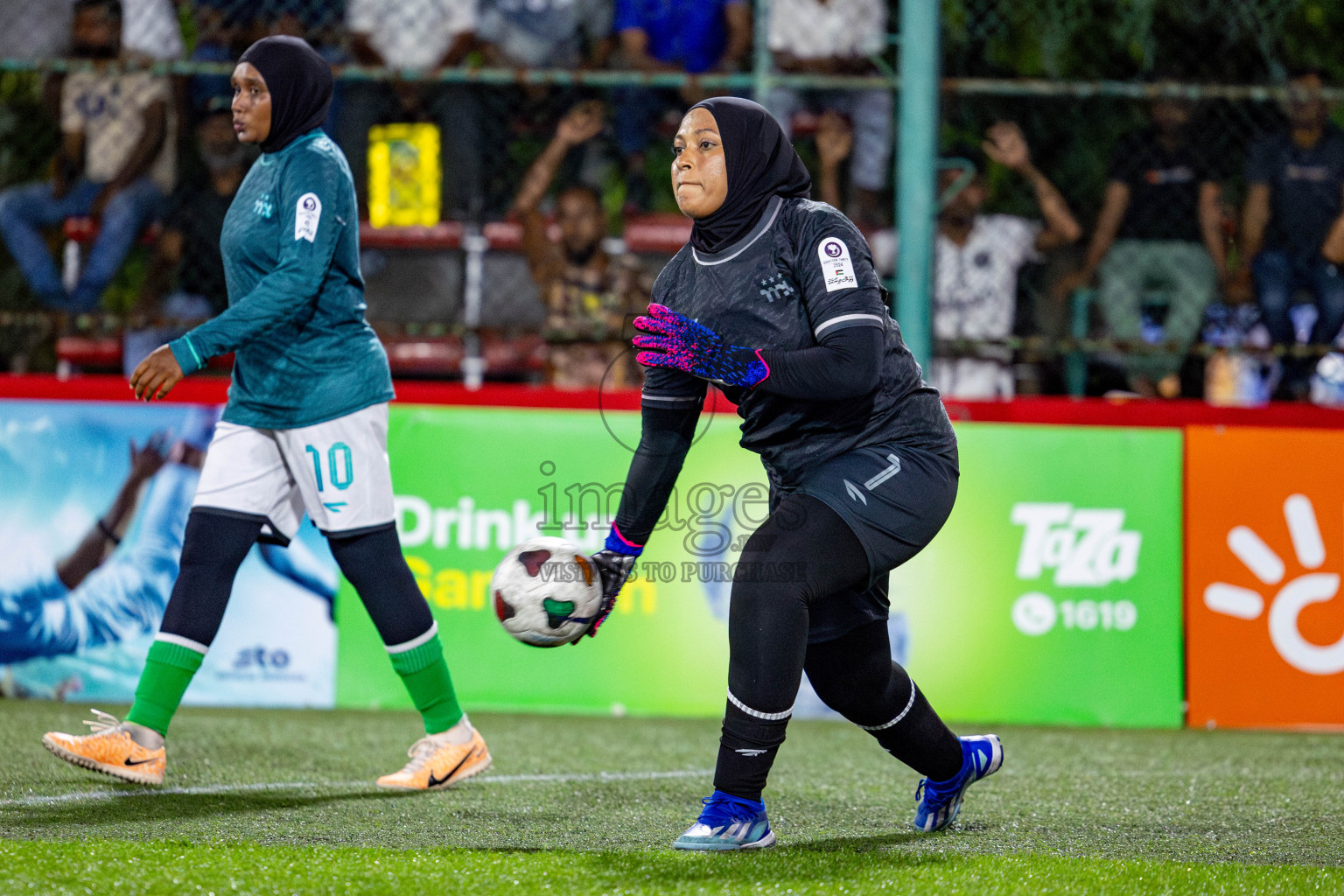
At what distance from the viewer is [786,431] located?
3.28 meters

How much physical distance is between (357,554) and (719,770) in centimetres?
143

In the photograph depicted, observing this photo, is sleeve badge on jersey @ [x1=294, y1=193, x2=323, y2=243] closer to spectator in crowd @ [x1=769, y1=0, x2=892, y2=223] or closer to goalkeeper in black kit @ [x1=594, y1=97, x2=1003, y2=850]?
goalkeeper in black kit @ [x1=594, y1=97, x2=1003, y2=850]

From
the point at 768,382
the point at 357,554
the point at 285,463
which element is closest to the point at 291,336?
the point at 285,463

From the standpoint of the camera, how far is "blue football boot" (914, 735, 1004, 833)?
3.55m

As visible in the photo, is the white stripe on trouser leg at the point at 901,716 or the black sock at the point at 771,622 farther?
the white stripe on trouser leg at the point at 901,716

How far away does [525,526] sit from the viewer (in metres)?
5.93

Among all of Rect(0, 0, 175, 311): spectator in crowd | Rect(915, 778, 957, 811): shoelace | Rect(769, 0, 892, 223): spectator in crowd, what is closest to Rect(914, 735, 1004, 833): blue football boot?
Rect(915, 778, 957, 811): shoelace

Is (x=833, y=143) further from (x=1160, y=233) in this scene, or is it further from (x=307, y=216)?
(x=307, y=216)

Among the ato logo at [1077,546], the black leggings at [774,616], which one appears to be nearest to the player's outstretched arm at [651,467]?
the black leggings at [774,616]

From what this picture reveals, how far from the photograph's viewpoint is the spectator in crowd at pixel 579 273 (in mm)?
7145

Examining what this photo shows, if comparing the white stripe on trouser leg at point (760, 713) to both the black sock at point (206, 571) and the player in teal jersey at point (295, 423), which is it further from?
the black sock at point (206, 571)

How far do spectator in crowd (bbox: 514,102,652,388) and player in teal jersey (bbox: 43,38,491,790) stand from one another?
291 cm

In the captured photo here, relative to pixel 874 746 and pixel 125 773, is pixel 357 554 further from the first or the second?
pixel 874 746

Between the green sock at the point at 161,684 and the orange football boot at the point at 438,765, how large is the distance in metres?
0.60
